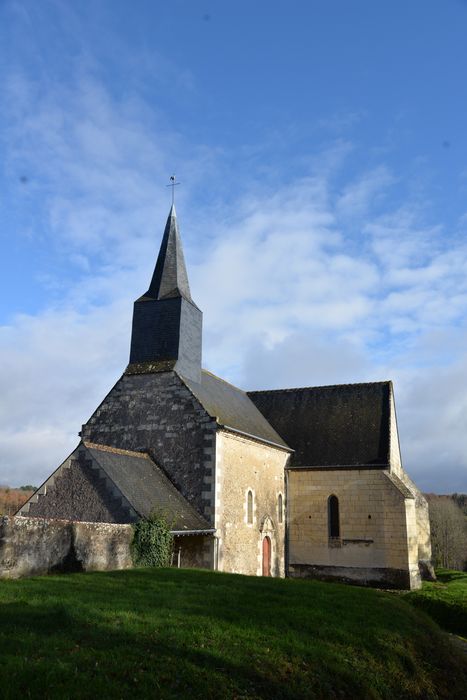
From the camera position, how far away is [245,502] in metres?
19.6

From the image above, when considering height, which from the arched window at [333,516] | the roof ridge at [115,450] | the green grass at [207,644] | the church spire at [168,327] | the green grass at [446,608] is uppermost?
the church spire at [168,327]

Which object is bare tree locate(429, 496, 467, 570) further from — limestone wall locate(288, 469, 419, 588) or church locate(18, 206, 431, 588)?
limestone wall locate(288, 469, 419, 588)

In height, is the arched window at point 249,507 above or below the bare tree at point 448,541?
above

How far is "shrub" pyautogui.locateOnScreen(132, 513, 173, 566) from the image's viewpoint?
45.7 feet

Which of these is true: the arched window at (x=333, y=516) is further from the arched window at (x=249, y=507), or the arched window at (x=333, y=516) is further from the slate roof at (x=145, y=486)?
the slate roof at (x=145, y=486)

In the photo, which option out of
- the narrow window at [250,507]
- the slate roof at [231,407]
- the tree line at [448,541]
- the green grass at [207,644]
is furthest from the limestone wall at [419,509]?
the tree line at [448,541]

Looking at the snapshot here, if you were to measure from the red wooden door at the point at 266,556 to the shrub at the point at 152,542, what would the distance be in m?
6.77

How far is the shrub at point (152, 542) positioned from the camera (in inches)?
548

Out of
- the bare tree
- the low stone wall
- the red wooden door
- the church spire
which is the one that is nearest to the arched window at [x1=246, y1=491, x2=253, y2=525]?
the red wooden door

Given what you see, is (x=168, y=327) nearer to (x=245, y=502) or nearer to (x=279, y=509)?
(x=245, y=502)

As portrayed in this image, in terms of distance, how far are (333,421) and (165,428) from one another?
874 cm

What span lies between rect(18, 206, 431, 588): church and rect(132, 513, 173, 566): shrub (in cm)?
35

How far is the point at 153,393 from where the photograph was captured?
19.8 metres

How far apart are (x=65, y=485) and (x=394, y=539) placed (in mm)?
12093
